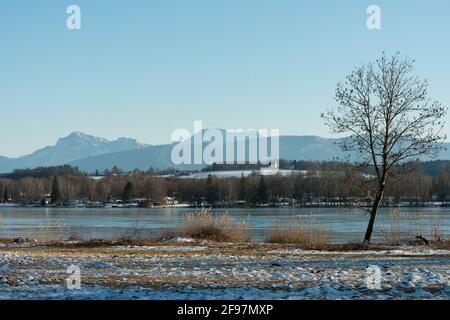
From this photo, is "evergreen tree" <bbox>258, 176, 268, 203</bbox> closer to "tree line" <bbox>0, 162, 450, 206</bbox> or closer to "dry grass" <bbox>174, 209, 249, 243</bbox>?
"tree line" <bbox>0, 162, 450, 206</bbox>

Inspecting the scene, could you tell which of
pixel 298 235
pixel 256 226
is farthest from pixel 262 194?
pixel 298 235

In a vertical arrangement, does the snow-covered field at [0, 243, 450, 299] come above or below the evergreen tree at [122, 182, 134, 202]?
below

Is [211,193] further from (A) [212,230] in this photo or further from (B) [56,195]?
(A) [212,230]

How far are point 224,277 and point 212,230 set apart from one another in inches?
601

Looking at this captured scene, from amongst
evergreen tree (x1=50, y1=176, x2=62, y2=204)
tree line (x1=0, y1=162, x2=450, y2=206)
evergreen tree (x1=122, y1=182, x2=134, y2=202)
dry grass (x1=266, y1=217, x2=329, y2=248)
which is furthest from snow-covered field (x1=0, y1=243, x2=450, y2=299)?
evergreen tree (x1=50, y1=176, x2=62, y2=204)

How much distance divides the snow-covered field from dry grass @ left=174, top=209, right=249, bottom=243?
8.58 meters

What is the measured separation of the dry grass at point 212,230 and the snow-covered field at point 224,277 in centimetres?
858

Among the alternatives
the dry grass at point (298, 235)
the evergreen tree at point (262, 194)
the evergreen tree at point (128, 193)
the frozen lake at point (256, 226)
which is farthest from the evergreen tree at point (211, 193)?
the dry grass at point (298, 235)

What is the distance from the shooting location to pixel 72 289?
11266 millimetres

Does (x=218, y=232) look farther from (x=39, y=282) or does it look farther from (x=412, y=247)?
(x=39, y=282)

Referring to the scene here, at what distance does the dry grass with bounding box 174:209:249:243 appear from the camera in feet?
91.5

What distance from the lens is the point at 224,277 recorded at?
1305cm
